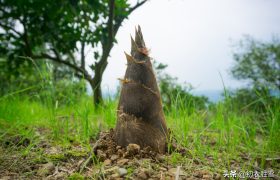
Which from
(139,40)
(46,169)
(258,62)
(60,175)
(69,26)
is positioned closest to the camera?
(60,175)

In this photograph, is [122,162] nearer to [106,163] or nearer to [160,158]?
[106,163]

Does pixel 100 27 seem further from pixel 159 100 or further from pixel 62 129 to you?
pixel 159 100

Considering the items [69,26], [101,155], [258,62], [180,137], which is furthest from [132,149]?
[258,62]

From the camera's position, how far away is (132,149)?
88.4 inches

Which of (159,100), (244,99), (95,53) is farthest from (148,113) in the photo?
(244,99)

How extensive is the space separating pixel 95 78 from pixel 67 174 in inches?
147

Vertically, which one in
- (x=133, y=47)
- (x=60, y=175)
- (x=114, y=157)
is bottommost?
(x=60, y=175)

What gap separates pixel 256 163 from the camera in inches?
109

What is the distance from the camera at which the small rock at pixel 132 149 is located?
225 cm

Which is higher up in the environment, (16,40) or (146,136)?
(16,40)

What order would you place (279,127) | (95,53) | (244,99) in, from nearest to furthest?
(279,127)
(95,53)
(244,99)

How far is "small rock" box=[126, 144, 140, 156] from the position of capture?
7.37 ft

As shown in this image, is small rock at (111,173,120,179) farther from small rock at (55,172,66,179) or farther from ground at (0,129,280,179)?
small rock at (55,172,66,179)

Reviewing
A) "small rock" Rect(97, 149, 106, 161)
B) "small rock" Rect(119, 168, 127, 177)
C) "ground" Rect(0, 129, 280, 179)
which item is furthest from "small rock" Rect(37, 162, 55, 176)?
"small rock" Rect(119, 168, 127, 177)
